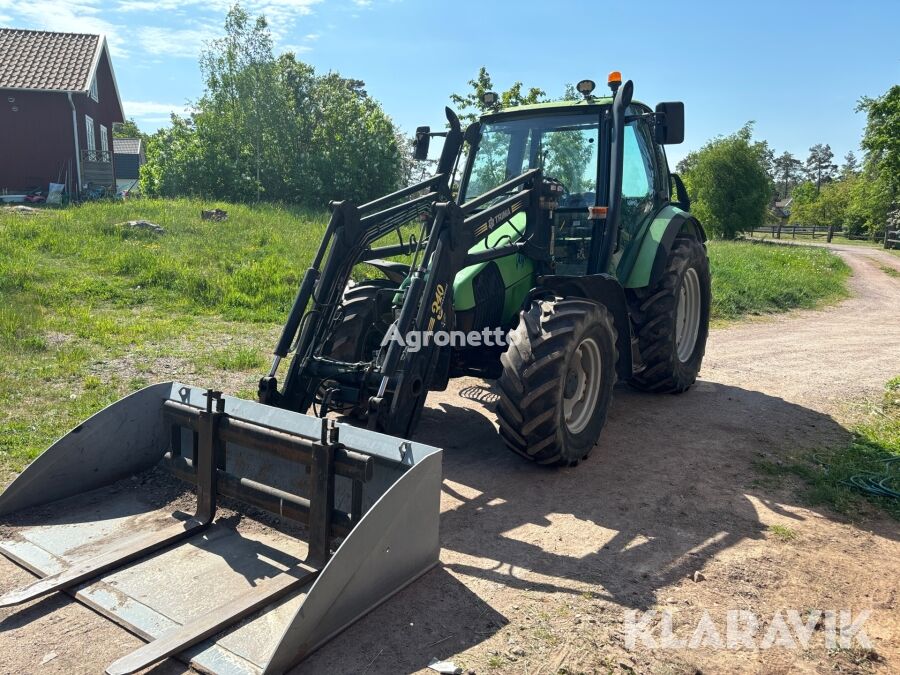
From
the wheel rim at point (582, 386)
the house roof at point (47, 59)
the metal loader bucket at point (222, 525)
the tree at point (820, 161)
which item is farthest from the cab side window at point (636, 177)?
the tree at point (820, 161)

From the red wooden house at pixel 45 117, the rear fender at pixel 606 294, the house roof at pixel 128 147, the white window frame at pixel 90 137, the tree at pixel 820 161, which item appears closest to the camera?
the rear fender at pixel 606 294

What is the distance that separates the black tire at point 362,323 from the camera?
5257 millimetres

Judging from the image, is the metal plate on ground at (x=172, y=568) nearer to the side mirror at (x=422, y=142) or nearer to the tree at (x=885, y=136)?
the side mirror at (x=422, y=142)

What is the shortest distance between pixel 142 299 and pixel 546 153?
693 centimetres

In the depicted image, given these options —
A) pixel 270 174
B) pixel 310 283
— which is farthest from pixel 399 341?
pixel 270 174

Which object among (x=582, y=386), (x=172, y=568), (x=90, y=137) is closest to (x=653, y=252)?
(x=582, y=386)

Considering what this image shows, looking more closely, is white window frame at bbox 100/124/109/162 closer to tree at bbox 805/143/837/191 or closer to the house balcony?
the house balcony

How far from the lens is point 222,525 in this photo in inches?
151

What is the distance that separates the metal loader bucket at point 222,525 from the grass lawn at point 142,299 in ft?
3.76

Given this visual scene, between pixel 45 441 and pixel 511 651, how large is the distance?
3.93 metres

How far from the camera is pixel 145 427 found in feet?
13.8

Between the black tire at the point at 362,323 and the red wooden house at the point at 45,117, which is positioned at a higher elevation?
the red wooden house at the point at 45,117

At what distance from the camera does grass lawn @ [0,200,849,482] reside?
6469 mm

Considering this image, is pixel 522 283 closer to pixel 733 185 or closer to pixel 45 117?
pixel 45 117
